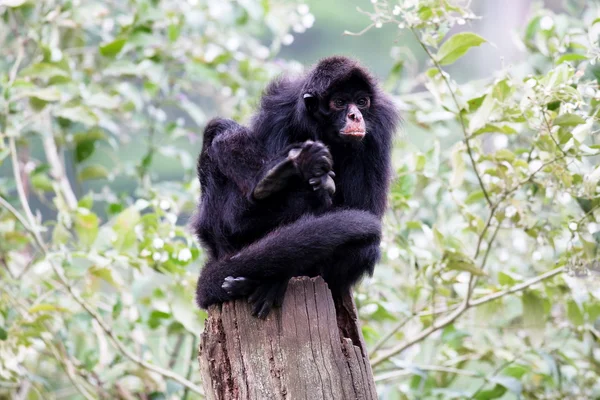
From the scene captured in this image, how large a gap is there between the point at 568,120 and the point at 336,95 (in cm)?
113

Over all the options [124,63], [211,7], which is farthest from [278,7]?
[124,63]

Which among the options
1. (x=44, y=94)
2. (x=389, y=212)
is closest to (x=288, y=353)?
(x=389, y=212)

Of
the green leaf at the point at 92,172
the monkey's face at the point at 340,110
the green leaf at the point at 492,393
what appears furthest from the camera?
the green leaf at the point at 92,172

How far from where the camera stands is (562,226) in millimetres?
3963

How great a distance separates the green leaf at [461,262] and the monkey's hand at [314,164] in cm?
126

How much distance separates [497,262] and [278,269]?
3412 millimetres

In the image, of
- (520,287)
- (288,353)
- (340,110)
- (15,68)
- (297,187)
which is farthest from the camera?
(15,68)

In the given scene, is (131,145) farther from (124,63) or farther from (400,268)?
(400,268)

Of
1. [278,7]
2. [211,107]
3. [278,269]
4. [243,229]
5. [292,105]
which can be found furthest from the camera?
[211,107]

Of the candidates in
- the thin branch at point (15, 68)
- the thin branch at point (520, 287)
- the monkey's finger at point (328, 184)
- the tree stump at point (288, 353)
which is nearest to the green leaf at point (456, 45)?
the monkey's finger at point (328, 184)

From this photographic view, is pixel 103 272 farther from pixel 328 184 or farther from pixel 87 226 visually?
pixel 328 184

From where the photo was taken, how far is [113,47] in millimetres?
Answer: 5250

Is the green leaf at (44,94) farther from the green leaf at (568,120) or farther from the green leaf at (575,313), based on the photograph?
the green leaf at (575,313)

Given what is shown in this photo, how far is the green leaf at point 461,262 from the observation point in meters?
4.06
